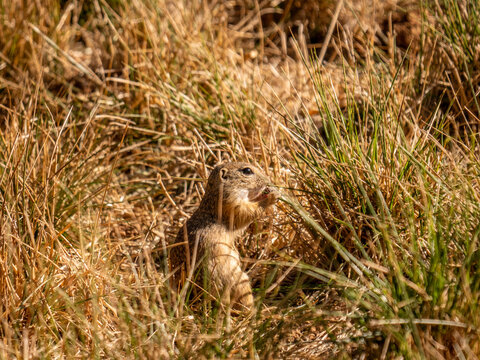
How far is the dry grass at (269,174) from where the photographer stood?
8.52ft

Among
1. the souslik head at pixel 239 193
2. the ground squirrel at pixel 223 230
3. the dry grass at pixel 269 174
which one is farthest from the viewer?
the souslik head at pixel 239 193

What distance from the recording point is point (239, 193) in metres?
3.33

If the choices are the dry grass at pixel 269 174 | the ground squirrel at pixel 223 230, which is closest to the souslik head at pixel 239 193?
the ground squirrel at pixel 223 230

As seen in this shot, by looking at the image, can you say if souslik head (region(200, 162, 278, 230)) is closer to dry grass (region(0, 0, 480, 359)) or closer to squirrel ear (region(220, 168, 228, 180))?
squirrel ear (region(220, 168, 228, 180))

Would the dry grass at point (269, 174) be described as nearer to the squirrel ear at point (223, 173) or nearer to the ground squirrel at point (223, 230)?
the ground squirrel at point (223, 230)

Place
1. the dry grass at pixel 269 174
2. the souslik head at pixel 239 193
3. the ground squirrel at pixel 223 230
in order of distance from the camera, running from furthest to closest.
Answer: the souslik head at pixel 239 193 < the ground squirrel at pixel 223 230 < the dry grass at pixel 269 174

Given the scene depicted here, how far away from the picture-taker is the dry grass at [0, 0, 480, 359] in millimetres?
2596

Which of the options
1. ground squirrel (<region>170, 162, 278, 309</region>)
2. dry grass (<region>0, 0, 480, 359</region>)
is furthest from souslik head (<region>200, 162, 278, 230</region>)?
dry grass (<region>0, 0, 480, 359</region>)

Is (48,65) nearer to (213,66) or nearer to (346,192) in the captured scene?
(213,66)

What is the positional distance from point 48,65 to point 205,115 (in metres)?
1.75

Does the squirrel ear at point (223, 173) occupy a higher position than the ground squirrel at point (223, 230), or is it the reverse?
the squirrel ear at point (223, 173)

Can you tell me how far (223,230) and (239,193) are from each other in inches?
8.4

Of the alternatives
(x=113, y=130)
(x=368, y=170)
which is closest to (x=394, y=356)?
(x=368, y=170)

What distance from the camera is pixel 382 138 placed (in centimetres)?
313
